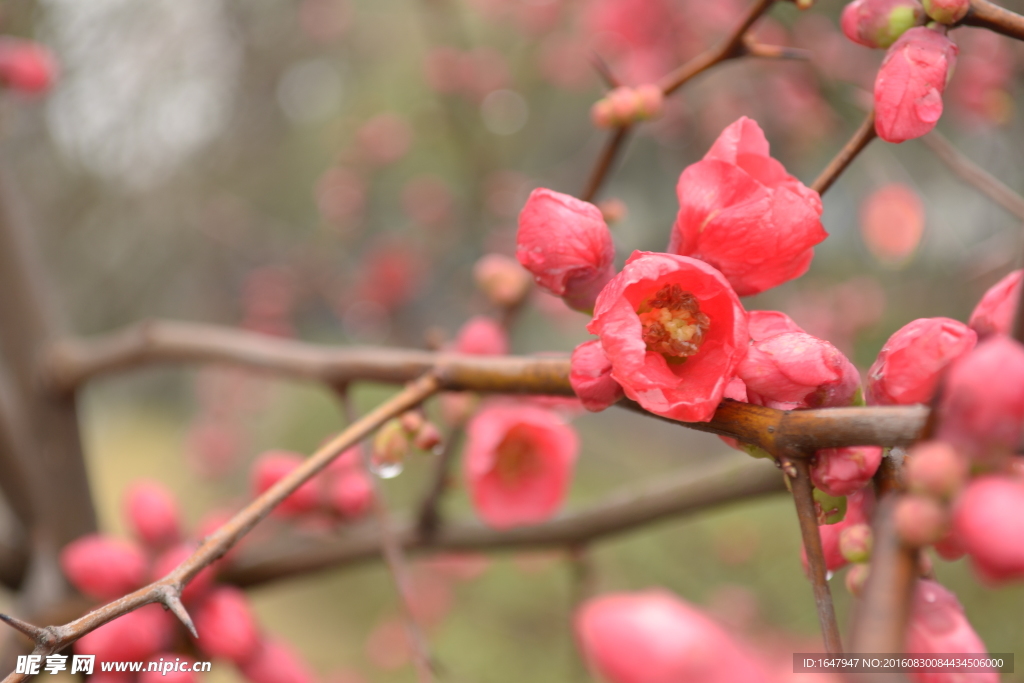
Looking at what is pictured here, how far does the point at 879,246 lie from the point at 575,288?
1.04 meters

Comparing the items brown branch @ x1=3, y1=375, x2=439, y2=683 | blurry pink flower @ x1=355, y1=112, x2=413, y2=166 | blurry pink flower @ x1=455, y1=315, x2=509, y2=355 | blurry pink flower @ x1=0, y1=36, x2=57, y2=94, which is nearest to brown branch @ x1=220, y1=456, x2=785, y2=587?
blurry pink flower @ x1=455, y1=315, x2=509, y2=355

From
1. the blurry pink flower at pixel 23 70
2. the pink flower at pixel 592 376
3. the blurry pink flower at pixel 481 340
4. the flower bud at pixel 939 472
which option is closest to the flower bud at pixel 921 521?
the flower bud at pixel 939 472

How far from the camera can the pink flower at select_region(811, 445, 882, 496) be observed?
10.8 inches

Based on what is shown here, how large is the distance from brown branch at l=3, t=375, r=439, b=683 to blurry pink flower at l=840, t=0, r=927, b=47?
32 centimetres

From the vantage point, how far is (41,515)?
0.75 meters

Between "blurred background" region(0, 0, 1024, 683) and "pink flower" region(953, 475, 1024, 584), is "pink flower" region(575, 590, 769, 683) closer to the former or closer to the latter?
"pink flower" region(953, 475, 1024, 584)

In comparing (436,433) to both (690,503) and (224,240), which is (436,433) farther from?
(224,240)

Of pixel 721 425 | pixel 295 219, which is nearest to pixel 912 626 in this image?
pixel 721 425

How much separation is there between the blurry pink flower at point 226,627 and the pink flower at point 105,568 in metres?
0.07

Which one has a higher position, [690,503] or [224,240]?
[224,240]

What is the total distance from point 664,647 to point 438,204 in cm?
211

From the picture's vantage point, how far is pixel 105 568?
0.57 meters

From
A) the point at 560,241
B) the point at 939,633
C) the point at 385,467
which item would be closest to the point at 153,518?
the point at 385,467

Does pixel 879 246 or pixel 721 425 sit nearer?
pixel 721 425
